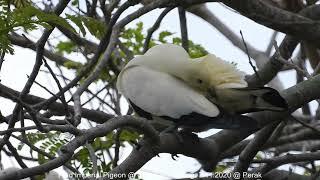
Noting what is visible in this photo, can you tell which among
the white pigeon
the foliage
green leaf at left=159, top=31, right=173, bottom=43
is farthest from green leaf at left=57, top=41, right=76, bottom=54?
the foliage

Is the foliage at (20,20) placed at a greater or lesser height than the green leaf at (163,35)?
greater

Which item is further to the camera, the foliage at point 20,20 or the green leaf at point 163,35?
the green leaf at point 163,35

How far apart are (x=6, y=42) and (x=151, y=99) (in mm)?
998

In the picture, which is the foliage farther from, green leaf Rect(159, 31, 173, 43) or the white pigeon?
green leaf Rect(159, 31, 173, 43)

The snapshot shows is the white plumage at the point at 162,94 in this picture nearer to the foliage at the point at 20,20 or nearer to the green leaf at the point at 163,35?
the foliage at the point at 20,20

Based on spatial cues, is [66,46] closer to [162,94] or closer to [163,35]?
[163,35]

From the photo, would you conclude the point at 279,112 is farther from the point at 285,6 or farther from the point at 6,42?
the point at 285,6

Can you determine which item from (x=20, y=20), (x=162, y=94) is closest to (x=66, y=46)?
(x=162, y=94)

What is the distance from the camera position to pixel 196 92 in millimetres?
3523

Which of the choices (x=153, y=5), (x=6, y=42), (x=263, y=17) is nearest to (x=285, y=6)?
(x=263, y=17)

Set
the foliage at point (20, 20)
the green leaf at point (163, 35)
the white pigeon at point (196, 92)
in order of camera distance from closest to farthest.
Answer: the foliage at point (20, 20)
the white pigeon at point (196, 92)
the green leaf at point (163, 35)

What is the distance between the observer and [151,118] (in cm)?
397

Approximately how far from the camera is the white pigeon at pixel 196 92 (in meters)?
3.41

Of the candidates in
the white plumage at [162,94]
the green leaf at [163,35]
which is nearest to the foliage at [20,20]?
the white plumage at [162,94]
